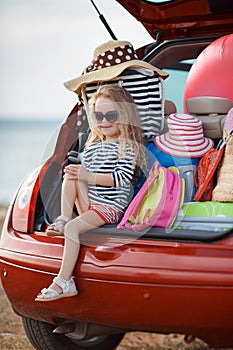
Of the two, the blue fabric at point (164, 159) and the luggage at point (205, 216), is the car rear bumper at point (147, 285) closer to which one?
the luggage at point (205, 216)

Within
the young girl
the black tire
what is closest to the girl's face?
the young girl

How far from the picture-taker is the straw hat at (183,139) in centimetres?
328

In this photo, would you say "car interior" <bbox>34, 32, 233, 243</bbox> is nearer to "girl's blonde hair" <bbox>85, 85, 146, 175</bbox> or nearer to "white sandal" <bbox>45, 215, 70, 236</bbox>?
"white sandal" <bbox>45, 215, 70, 236</bbox>

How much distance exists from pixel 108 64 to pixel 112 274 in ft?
3.02

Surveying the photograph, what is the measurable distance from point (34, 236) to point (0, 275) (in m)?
0.25

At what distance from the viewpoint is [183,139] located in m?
3.29

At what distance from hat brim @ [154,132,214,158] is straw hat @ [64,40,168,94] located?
296mm

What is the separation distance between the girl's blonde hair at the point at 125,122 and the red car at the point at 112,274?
0.99ft

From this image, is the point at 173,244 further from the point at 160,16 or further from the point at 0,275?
the point at 160,16

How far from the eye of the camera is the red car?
278 centimetres

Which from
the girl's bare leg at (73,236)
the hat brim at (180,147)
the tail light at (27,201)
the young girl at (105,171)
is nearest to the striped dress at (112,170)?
the young girl at (105,171)

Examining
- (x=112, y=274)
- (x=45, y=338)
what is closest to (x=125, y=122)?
(x=112, y=274)

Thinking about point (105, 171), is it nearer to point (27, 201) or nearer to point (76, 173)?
point (76, 173)

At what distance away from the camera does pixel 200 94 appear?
372cm
